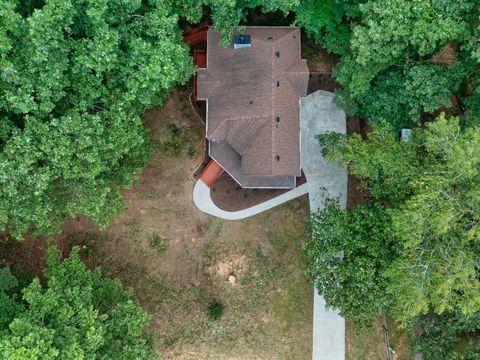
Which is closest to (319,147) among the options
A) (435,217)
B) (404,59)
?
(404,59)

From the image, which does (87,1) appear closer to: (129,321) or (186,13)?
(186,13)

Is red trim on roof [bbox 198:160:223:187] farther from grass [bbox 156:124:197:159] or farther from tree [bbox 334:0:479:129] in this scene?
tree [bbox 334:0:479:129]

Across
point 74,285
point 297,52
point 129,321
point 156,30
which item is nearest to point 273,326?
point 129,321

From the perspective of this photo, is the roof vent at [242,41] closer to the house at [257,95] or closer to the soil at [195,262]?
the house at [257,95]

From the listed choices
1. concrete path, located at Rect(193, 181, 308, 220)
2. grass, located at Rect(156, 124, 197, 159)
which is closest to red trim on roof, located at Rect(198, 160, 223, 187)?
concrete path, located at Rect(193, 181, 308, 220)

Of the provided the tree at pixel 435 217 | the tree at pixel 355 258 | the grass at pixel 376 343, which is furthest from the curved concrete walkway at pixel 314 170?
the grass at pixel 376 343
